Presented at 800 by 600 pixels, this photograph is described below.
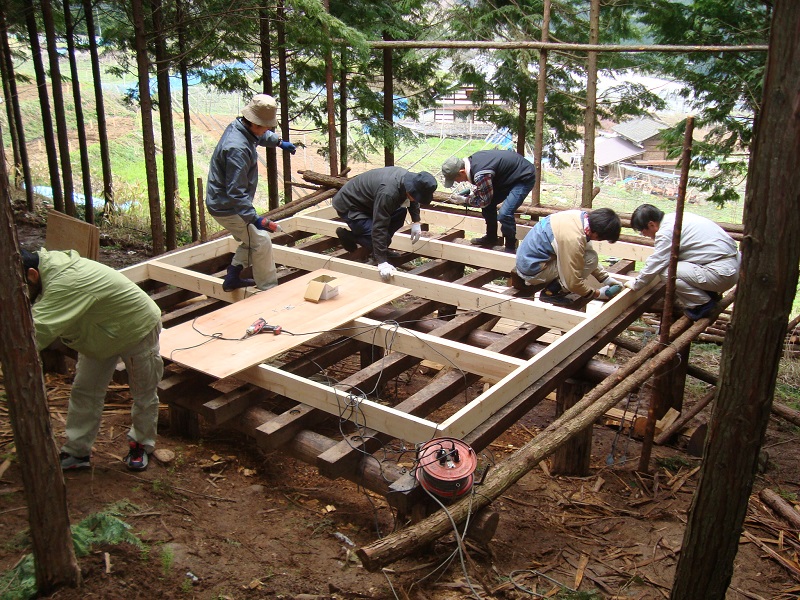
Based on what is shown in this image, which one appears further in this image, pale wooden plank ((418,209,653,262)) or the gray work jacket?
pale wooden plank ((418,209,653,262))

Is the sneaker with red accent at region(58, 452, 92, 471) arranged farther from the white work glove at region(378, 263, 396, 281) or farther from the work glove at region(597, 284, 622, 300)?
the work glove at region(597, 284, 622, 300)

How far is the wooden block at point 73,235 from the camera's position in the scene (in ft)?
16.8

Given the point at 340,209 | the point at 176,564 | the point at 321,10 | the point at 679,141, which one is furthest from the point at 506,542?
the point at 679,141

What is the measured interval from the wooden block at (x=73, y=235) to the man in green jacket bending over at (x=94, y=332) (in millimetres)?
1457

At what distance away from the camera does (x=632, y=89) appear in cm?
1091

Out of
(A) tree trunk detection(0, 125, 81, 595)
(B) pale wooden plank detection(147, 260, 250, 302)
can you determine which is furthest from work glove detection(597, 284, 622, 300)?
(A) tree trunk detection(0, 125, 81, 595)

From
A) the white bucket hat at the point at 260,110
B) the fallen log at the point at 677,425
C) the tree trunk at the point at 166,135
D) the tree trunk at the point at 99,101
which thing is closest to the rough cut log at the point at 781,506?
the fallen log at the point at 677,425

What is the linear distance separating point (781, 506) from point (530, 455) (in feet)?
6.22

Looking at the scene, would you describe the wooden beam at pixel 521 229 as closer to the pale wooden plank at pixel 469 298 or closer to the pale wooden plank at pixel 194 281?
the pale wooden plank at pixel 469 298

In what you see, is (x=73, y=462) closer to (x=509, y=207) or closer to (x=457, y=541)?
(x=457, y=541)

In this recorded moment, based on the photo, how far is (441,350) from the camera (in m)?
4.70

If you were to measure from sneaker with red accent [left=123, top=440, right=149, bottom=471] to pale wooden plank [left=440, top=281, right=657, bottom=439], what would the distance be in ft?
6.08

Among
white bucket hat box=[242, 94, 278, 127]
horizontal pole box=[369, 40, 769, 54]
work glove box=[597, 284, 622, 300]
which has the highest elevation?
horizontal pole box=[369, 40, 769, 54]

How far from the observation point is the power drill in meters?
4.81
